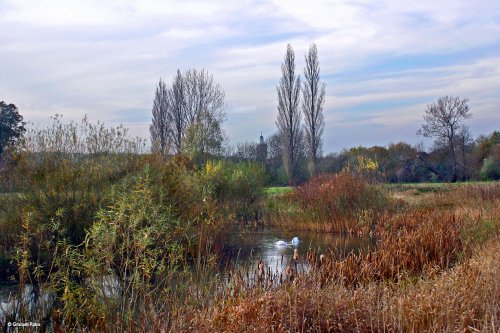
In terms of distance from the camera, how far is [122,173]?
38.7 ft

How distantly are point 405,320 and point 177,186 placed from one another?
7432 mm

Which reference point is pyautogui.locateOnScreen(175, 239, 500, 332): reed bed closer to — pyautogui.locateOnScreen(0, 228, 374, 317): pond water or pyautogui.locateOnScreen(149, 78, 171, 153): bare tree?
pyautogui.locateOnScreen(0, 228, 374, 317): pond water

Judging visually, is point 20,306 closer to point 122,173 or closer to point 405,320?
point 405,320

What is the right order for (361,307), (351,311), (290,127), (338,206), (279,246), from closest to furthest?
1. (351,311)
2. (361,307)
3. (279,246)
4. (338,206)
5. (290,127)

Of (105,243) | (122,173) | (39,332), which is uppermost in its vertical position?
(122,173)

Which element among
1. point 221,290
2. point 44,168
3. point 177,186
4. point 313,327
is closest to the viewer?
point 313,327

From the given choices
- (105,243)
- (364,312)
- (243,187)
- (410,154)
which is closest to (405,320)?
(364,312)

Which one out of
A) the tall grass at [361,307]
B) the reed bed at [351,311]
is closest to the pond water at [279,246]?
the tall grass at [361,307]

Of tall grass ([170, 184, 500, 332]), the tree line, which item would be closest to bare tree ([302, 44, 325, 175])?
the tree line

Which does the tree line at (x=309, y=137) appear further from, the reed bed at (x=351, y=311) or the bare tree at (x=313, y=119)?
the reed bed at (x=351, y=311)

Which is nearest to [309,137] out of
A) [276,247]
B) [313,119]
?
[313,119]

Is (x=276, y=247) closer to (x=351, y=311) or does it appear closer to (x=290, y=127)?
(x=351, y=311)

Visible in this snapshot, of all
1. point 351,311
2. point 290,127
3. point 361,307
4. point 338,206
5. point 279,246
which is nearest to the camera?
point 351,311

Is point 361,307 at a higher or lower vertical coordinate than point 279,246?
higher
